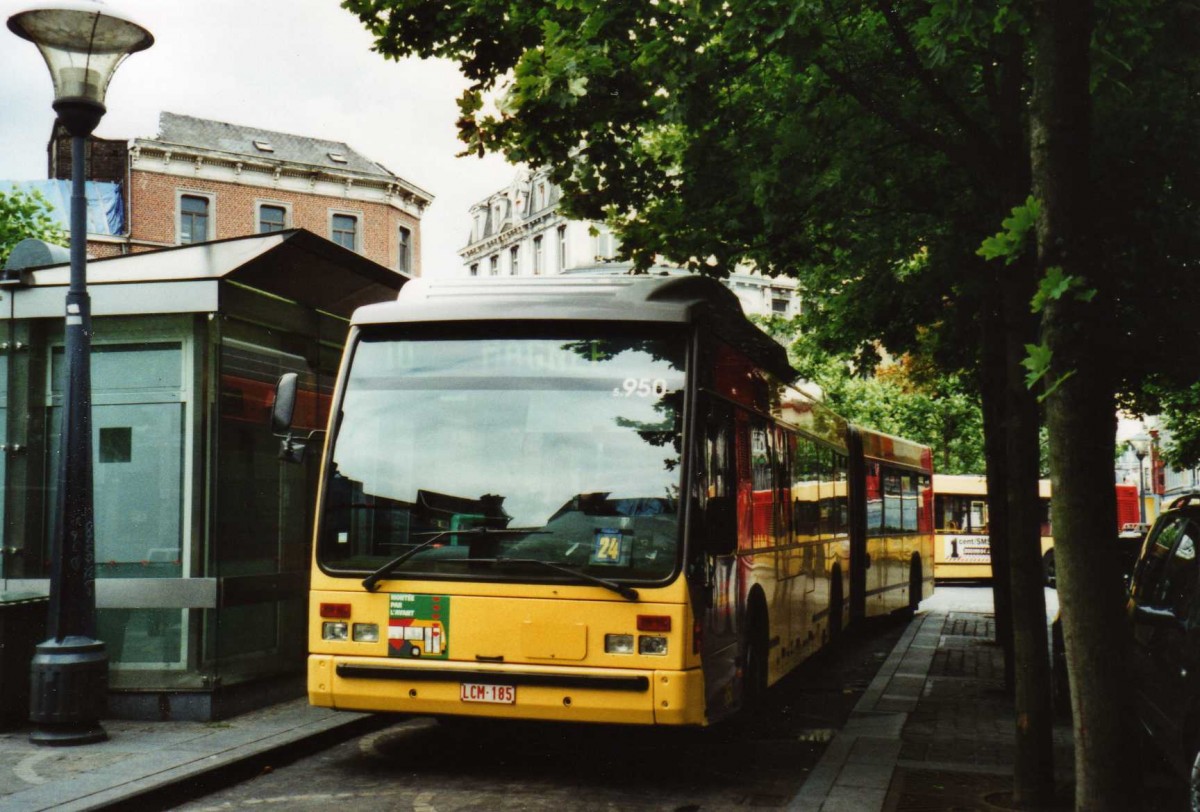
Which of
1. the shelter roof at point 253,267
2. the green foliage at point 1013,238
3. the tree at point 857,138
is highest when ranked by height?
the tree at point 857,138

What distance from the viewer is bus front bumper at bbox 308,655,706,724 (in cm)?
706

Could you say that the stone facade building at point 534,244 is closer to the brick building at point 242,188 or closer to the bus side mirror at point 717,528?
the brick building at point 242,188

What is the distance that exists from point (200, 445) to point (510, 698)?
346cm

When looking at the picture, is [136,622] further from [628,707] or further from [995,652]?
[995,652]

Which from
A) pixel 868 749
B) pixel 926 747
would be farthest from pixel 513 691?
pixel 926 747

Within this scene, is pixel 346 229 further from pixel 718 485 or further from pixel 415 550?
pixel 415 550

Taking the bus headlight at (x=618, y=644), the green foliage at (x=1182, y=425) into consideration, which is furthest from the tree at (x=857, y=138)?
the green foliage at (x=1182, y=425)

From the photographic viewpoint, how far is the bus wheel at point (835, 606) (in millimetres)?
13930

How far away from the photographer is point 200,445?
30.5 feet

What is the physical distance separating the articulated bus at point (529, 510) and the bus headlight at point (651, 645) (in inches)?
0.5

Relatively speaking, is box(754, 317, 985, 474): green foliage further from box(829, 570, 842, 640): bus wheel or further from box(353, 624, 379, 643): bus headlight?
box(353, 624, 379, 643): bus headlight

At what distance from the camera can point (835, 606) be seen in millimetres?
14242

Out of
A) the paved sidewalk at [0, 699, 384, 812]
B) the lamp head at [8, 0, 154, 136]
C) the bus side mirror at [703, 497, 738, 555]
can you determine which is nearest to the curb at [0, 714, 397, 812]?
the paved sidewalk at [0, 699, 384, 812]

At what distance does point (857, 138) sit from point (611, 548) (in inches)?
154
